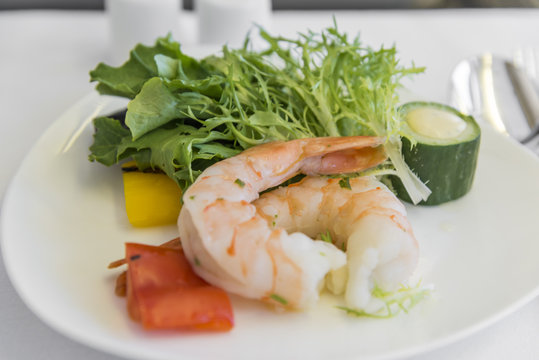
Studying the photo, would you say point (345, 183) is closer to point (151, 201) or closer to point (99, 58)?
point (151, 201)

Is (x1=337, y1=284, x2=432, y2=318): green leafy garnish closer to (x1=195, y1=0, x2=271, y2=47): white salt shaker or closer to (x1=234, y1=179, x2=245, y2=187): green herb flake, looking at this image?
(x1=234, y1=179, x2=245, y2=187): green herb flake

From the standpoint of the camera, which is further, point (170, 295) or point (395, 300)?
point (395, 300)

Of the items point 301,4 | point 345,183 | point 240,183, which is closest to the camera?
point 240,183

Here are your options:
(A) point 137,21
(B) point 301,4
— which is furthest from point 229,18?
(B) point 301,4

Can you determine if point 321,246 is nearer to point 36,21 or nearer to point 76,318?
point 76,318

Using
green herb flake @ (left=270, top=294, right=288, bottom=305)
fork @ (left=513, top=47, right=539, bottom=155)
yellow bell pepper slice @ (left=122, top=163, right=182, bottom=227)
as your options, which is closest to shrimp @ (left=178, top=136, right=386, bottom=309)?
green herb flake @ (left=270, top=294, right=288, bottom=305)

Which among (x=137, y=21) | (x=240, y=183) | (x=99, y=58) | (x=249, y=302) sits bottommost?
(x=249, y=302)

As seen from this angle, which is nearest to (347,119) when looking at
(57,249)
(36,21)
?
(57,249)
